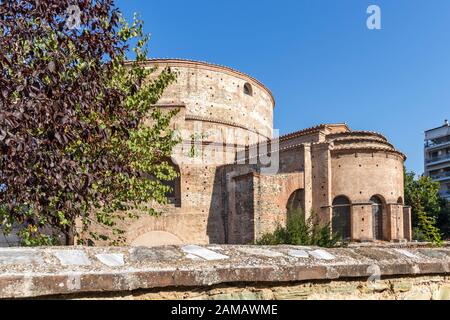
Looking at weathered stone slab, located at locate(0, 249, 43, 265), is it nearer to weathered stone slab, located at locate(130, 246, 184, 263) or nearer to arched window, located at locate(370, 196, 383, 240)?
weathered stone slab, located at locate(130, 246, 184, 263)

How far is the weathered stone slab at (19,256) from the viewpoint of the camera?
1882mm

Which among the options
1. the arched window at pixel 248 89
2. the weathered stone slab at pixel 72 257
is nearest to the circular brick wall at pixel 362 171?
the arched window at pixel 248 89

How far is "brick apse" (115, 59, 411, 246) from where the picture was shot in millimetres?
18875

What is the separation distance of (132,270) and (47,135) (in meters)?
3.18

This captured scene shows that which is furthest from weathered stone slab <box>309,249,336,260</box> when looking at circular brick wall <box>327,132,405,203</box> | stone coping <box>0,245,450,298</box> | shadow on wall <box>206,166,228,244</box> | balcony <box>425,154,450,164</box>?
balcony <box>425,154,450,164</box>

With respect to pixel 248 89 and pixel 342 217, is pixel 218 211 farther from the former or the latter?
pixel 248 89

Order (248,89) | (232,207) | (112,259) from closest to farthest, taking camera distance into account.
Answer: (112,259) → (232,207) → (248,89)

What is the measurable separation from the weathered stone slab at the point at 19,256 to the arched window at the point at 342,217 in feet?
60.4

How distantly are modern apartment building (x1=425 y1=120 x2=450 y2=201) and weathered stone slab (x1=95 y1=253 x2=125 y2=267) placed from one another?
2740 inches

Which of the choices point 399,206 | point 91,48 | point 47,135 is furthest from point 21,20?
point 399,206

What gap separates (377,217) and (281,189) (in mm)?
5160

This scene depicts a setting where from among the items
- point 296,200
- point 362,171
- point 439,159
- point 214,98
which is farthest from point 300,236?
point 439,159

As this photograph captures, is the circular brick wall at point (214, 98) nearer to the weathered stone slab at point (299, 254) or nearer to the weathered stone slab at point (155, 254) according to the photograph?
the weathered stone slab at point (299, 254)

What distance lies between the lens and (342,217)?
19.5m
